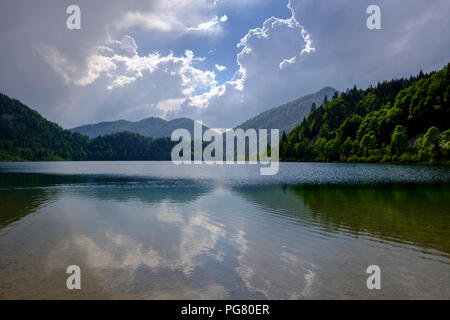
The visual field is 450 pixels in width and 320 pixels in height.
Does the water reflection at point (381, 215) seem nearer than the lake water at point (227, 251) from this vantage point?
No

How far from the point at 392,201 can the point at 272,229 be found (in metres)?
22.2

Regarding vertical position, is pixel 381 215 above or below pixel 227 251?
above

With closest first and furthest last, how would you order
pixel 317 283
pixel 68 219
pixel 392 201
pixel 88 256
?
pixel 317 283
pixel 88 256
pixel 68 219
pixel 392 201

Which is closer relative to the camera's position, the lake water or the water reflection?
the lake water

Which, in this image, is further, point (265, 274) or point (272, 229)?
point (272, 229)

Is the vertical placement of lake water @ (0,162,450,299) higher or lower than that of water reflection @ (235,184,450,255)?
lower

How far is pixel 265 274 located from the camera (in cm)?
1313

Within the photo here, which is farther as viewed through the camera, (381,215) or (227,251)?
(381,215)

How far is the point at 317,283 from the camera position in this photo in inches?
474

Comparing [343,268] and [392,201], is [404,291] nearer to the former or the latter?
[343,268]

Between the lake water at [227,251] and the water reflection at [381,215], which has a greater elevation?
the water reflection at [381,215]
